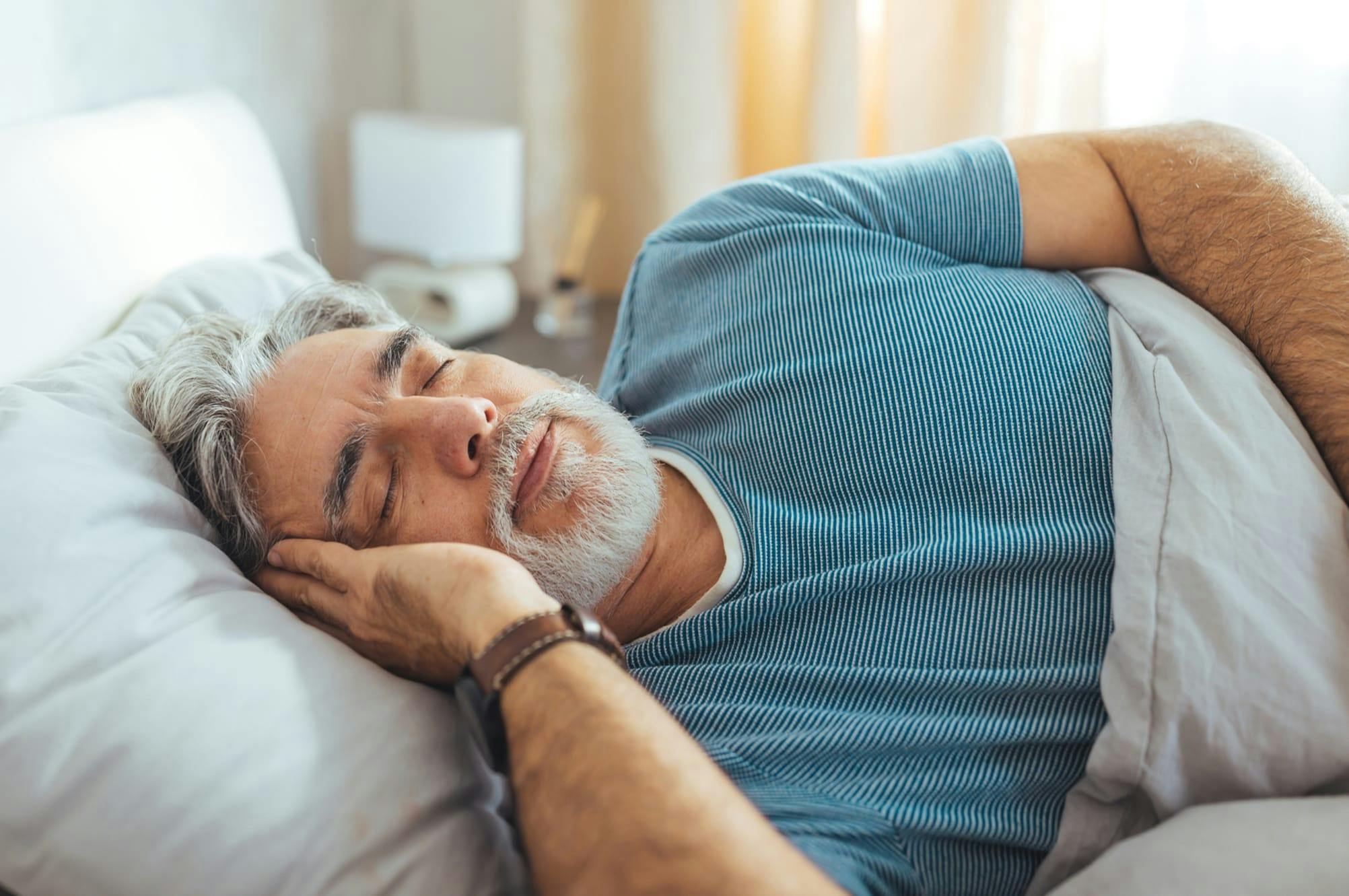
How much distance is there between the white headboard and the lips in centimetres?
60

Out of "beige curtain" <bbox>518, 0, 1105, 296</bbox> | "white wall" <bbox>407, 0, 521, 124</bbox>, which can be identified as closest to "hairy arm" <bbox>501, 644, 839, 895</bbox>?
"beige curtain" <bbox>518, 0, 1105, 296</bbox>

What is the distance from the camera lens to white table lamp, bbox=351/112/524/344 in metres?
2.52

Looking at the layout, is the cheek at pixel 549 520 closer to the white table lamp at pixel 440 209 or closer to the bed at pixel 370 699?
the bed at pixel 370 699

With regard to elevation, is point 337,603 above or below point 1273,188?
below

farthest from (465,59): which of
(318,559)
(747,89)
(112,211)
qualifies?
(318,559)

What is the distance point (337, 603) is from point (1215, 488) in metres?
0.85

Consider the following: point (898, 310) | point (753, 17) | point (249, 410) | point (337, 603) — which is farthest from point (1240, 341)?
point (753, 17)

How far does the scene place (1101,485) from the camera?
1081mm

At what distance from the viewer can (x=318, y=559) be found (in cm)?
106

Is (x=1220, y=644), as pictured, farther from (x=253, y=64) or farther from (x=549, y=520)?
(x=253, y=64)

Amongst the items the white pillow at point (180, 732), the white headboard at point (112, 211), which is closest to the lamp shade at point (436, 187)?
the white headboard at point (112, 211)

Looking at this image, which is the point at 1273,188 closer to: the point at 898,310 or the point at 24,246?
the point at 898,310

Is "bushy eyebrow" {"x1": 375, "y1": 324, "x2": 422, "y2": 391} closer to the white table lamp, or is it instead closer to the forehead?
the forehead

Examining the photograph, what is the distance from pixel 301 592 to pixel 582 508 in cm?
30
